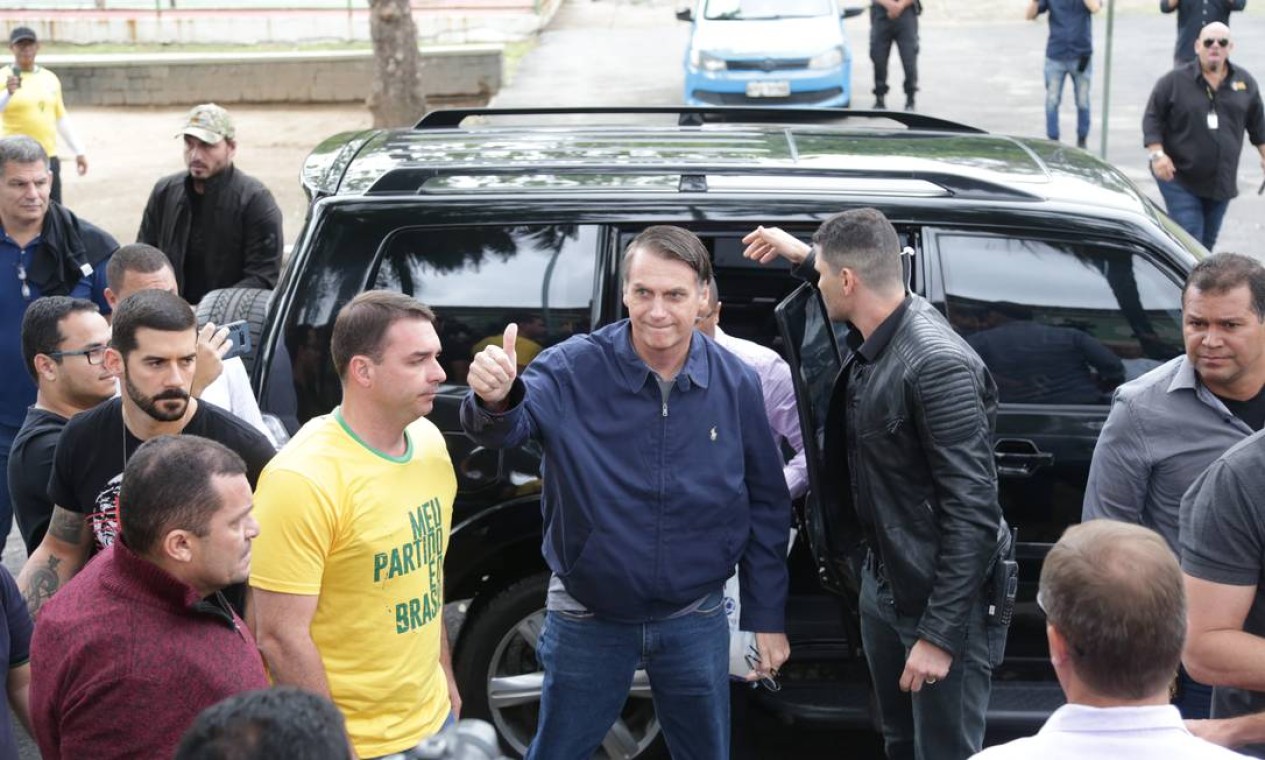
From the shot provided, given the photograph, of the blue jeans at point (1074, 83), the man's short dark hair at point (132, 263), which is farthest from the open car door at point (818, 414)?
the blue jeans at point (1074, 83)

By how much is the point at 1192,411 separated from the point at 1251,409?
20 centimetres

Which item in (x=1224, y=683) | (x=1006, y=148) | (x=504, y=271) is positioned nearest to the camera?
(x=1224, y=683)

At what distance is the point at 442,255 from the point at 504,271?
215 millimetres

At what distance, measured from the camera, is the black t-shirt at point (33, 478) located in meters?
4.38

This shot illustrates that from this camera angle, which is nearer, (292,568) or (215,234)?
(292,568)

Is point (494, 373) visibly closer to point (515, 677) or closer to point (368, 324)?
point (368, 324)

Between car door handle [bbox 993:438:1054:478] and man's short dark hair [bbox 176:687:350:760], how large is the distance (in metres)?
3.02

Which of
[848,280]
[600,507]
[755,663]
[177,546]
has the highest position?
[848,280]

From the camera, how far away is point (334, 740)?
7.44ft

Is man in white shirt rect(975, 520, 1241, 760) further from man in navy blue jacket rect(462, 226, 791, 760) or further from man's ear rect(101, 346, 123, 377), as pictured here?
man's ear rect(101, 346, 123, 377)

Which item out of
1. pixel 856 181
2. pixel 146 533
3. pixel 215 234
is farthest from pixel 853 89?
pixel 146 533

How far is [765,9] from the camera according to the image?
17.2m

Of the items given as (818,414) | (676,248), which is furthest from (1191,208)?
(676,248)

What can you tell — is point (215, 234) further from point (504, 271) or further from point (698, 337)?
point (698, 337)
